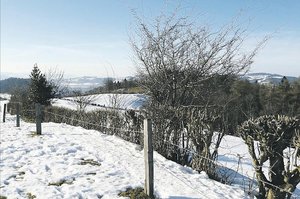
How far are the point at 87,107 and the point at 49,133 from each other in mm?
6240

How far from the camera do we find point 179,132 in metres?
8.06

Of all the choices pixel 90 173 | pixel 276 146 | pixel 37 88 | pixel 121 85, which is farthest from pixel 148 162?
pixel 37 88

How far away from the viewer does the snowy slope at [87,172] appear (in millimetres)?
5578

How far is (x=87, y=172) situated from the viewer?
658 cm

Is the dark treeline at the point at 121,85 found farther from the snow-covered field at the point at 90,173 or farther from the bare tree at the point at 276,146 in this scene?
the bare tree at the point at 276,146

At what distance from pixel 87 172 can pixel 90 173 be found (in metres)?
0.07

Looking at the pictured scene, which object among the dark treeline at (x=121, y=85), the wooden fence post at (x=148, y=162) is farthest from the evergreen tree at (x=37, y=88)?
the wooden fence post at (x=148, y=162)

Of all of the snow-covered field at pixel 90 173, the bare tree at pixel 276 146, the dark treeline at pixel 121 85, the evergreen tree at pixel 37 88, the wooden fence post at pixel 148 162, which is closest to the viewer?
the bare tree at pixel 276 146

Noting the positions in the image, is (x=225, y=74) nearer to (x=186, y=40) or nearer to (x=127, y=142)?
(x=186, y=40)

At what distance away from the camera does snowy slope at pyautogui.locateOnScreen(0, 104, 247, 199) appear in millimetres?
5578

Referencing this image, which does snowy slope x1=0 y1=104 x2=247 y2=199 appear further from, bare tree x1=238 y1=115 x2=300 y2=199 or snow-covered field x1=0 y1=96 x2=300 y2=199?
bare tree x1=238 y1=115 x2=300 y2=199

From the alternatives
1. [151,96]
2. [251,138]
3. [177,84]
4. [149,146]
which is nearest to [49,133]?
[151,96]

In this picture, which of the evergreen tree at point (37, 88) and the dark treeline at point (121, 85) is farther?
the evergreen tree at point (37, 88)

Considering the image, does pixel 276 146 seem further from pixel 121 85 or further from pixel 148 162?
pixel 121 85
